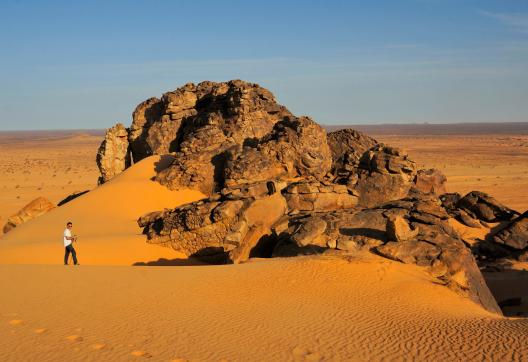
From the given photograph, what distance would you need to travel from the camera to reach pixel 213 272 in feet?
42.1

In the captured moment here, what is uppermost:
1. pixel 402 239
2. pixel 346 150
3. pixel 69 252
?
pixel 346 150

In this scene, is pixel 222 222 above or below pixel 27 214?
above

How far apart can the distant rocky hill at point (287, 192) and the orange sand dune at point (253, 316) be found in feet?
4.34

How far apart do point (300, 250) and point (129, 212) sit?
8.97 m

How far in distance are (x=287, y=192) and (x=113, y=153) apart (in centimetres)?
1240

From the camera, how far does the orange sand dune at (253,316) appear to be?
848cm

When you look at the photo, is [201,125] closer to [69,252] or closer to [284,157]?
[284,157]

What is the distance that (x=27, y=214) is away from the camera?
2209cm

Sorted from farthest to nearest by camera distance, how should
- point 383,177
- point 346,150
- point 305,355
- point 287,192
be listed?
1. point 346,150
2. point 383,177
3. point 287,192
4. point 305,355

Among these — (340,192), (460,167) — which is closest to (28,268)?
(340,192)

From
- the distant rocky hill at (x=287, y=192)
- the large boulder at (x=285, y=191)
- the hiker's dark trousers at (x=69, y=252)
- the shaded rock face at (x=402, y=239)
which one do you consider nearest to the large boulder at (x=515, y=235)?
the distant rocky hill at (x=287, y=192)

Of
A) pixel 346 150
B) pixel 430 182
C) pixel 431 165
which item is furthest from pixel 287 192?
pixel 431 165

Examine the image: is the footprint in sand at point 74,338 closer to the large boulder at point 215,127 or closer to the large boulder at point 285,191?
the large boulder at point 285,191

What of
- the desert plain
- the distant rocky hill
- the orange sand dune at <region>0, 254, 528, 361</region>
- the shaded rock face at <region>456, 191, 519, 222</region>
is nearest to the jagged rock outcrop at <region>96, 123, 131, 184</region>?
the distant rocky hill
